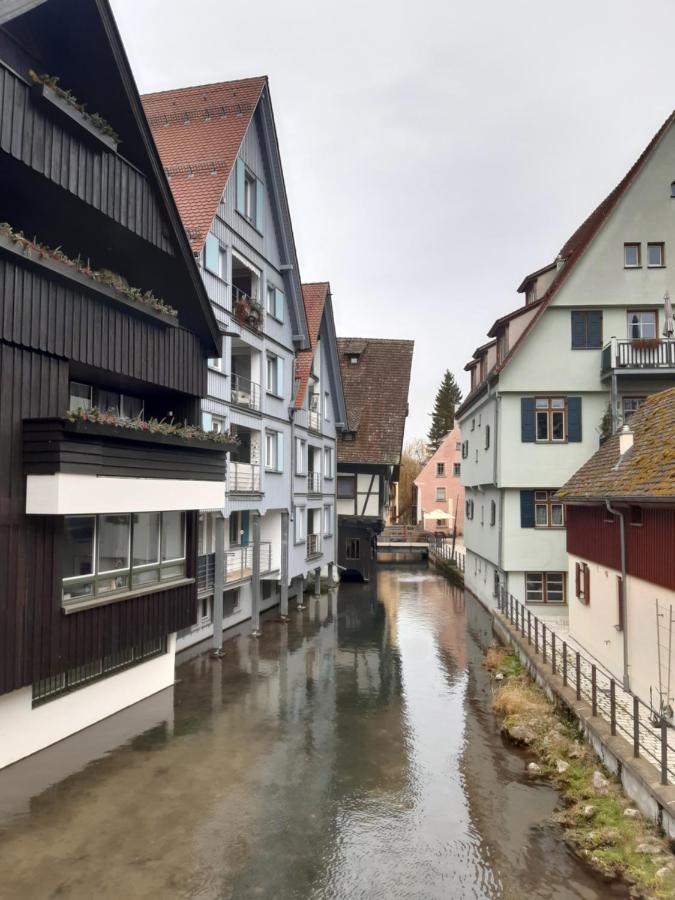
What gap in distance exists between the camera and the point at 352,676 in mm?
16344

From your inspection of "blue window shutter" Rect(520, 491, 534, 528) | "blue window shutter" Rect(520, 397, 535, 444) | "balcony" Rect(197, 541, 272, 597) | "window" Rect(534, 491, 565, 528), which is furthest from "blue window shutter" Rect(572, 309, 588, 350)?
"balcony" Rect(197, 541, 272, 597)

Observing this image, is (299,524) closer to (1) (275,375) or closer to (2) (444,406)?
(1) (275,375)

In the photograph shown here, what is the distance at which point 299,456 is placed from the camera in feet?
85.3

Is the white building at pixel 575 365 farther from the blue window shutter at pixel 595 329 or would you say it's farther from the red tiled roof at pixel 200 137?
the red tiled roof at pixel 200 137

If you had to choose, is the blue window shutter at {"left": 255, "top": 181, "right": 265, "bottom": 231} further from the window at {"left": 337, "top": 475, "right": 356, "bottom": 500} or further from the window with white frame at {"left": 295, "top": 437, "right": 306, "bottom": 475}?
the window at {"left": 337, "top": 475, "right": 356, "bottom": 500}

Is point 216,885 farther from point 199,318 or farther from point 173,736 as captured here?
point 199,318

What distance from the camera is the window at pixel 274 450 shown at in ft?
74.7


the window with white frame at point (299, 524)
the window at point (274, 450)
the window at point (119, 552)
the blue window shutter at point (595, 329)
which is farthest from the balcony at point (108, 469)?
the blue window shutter at point (595, 329)

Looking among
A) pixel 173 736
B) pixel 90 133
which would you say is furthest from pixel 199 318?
pixel 173 736

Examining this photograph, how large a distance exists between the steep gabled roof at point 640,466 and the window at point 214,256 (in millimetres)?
11453

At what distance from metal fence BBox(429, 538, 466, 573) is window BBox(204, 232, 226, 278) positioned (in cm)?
2233

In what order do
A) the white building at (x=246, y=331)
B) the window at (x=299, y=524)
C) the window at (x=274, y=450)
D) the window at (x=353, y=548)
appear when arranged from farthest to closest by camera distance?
the window at (x=353, y=548) → the window at (x=299, y=524) → the window at (x=274, y=450) → the white building at (x=246, y=331)

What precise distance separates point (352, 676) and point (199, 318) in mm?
9573

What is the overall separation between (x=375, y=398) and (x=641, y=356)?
1761 centimetres
